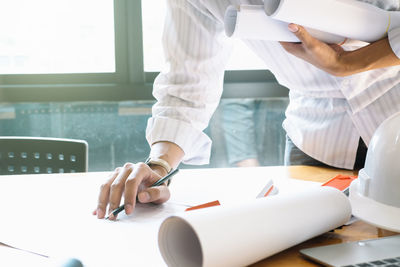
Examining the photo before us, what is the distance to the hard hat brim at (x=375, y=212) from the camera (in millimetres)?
576

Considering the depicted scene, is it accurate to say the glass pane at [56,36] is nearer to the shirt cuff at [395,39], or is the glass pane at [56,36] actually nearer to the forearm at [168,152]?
the forearm at [168,152]

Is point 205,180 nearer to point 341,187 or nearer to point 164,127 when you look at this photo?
point 164,127

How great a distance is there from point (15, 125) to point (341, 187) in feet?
7.09

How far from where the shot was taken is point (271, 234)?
0.57 metres

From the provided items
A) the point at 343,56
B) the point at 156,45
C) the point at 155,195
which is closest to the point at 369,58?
the point at 343,56

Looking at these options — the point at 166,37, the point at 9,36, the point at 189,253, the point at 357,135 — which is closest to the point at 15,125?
the point at 9,36

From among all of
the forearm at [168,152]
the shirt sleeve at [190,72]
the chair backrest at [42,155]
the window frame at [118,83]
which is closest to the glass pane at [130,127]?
the window frame at [118,83]

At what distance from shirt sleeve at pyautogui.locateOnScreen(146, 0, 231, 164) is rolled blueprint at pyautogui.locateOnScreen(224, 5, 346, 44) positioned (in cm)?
29

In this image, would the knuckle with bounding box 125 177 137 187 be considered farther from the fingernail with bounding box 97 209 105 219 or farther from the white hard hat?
the white hard hat

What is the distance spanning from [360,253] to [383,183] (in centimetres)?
9

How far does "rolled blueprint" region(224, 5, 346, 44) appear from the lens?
797 millimetres

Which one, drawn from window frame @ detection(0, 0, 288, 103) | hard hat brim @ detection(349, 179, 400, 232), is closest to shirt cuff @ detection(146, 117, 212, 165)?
hard hat brim @ detection(349, 179, 400, 232)

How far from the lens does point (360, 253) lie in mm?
585

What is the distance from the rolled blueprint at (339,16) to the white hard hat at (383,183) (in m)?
0.24
